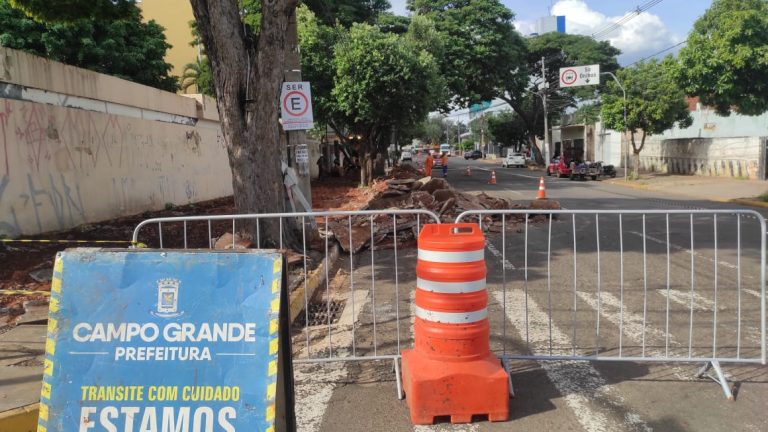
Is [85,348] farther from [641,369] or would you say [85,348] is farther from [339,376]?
[641,369]

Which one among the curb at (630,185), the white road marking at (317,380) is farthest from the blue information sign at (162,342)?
the curb at (630,185)

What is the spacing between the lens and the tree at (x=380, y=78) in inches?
850

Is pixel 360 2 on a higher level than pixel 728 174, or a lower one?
higher

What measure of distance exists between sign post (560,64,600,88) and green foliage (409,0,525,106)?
8561mm

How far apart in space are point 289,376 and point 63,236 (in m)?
8.28

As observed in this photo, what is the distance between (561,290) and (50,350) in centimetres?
594

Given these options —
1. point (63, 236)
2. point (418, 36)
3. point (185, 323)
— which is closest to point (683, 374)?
point (185, 323)

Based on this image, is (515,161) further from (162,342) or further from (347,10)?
(162,342)

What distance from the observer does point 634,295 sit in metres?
A: 7.00

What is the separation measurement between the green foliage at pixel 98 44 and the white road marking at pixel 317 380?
16.3 metres

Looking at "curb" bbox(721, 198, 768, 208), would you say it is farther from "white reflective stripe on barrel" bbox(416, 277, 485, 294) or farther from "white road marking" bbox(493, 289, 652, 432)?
"white reflective stripe on barrel" bbox(416, 277, 485, 294)

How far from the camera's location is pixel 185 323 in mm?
2889

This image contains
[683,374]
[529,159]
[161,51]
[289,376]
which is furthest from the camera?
[529,159]

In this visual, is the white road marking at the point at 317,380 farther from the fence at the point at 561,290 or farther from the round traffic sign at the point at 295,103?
the round traffic sign at the point at 295,103
